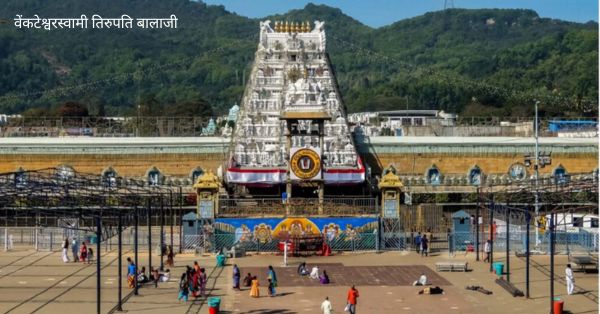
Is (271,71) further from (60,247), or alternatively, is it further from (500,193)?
(500,193)

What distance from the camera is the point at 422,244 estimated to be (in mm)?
46094

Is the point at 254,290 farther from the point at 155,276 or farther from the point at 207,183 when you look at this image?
the point at 207,183

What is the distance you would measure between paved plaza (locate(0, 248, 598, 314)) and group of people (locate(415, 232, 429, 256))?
497 mm

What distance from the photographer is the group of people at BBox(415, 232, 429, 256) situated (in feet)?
151

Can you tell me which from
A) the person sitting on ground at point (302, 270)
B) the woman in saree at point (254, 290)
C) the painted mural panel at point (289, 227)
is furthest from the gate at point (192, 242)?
the woman in saree at point (254, 290)

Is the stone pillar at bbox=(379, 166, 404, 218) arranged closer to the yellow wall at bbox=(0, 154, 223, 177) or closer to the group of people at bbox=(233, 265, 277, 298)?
the group of people at bbox=(233, 265, 277, 298)

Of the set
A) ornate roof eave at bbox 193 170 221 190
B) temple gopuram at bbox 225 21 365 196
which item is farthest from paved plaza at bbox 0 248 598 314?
temple gopuram at bbox 225 21 365 196

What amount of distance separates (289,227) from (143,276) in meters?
10.8

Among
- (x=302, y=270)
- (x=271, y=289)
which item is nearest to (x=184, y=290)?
(x=271, y=289)

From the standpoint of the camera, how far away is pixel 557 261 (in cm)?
4369

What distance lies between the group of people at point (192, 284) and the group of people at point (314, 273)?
4299mm

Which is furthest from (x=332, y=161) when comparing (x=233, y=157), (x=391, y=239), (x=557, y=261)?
(x=557, y=261)

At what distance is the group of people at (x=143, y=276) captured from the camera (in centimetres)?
3678

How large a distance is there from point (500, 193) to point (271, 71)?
30.4m
